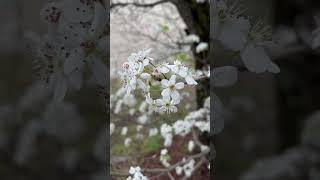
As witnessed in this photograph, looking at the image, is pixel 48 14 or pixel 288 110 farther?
pixel 48 14

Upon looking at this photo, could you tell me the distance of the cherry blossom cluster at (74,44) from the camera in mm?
962

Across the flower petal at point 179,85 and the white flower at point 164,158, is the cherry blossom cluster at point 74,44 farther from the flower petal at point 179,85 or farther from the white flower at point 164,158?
the white flower at point 164,158

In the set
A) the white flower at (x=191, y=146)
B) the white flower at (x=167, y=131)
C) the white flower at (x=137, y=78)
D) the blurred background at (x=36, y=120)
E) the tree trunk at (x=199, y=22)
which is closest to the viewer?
the blurred background at (x=36, y=120)

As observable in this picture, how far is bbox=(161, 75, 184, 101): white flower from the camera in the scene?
41.9 inches

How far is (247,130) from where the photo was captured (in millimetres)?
825

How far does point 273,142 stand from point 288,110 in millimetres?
60

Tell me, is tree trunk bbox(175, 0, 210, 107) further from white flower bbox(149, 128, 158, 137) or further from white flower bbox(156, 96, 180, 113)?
white flower bbox(156, 96, 180, 113)

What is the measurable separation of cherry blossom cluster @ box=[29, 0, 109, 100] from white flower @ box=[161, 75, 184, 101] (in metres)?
0.16

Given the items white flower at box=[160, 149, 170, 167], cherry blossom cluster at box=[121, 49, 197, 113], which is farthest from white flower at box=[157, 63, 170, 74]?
white flower at box=[160, 149, 170, 167]

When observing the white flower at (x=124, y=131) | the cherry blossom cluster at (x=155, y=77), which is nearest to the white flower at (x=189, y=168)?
the white flower at (x=124, y=131)

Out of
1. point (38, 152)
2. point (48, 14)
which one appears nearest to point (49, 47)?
point (48, 14)

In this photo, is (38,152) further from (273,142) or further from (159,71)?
(273,142)

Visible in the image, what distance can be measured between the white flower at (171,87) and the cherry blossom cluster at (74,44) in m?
0.16

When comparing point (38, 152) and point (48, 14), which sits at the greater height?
point (48, 14)
